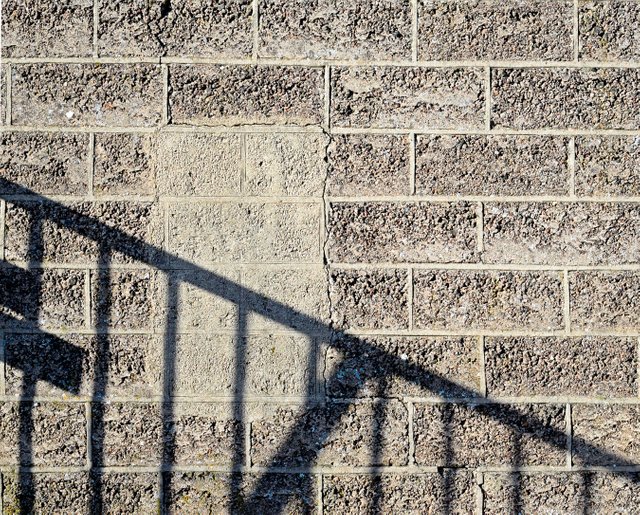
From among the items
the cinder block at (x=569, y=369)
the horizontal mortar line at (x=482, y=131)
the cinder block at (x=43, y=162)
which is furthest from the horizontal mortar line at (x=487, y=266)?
the cinder block at (x=43, y=162)

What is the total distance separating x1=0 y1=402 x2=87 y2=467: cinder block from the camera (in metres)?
3.37

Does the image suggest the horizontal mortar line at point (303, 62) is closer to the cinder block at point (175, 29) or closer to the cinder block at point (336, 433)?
the cinder block at point (175, 29)

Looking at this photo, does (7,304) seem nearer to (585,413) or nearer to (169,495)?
(169,495)

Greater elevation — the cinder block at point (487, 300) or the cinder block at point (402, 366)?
the cinder block at point (487, 300)

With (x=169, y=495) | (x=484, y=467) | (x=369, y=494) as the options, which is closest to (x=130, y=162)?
(x=169, y=495)

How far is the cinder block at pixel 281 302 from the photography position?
133 inches

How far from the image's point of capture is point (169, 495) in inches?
133

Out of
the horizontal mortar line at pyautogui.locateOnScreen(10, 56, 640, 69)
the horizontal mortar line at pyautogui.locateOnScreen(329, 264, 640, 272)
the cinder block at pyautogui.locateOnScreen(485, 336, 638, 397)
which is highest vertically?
the horizontal mortar line at pyautogui.locateOnScreen(10, 56, 640, 69)

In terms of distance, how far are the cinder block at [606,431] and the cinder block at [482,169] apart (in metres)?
0.97

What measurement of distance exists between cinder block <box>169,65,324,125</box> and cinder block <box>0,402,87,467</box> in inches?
53.4

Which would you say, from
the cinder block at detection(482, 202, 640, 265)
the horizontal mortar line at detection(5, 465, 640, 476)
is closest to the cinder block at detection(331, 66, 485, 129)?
the cinder block at detection(482, 202, 640, 265)

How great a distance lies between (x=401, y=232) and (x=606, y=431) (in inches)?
49.0

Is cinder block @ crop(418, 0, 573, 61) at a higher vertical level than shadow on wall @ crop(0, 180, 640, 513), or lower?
higher

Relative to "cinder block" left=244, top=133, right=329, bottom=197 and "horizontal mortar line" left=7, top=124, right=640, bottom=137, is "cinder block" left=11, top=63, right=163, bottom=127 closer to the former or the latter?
"horizontal mortar line" left=7, top=124, right=640, bottom=137
